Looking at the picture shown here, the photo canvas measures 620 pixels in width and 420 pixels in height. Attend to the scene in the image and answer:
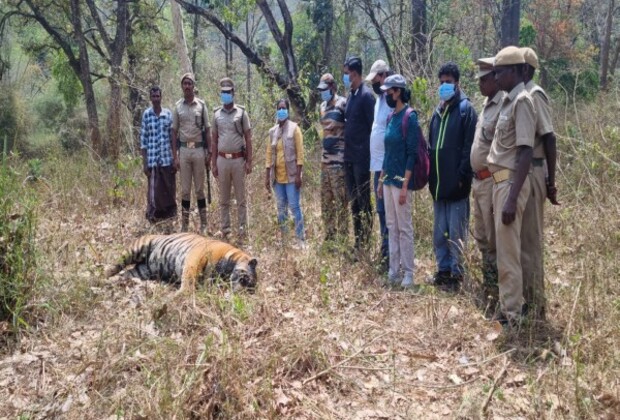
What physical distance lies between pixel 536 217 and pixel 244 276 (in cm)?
240

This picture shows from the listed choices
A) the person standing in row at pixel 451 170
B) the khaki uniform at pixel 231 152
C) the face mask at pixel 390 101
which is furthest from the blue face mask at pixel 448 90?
the khaki uniform at pixel 231 152

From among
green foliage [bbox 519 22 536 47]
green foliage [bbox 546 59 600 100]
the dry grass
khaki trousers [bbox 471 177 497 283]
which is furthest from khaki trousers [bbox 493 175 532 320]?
green foliage [bbox 519 22 536 47]

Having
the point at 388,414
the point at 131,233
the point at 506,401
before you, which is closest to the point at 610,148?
the point at 506,401

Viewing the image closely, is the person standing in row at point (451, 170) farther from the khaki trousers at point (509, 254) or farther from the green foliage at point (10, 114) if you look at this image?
the green foliage at point (10, 114)

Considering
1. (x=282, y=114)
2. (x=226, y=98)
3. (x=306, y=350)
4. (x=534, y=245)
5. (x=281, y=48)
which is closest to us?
(x=306, y=350)

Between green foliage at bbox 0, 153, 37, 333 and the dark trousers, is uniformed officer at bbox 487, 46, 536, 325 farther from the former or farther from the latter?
green foliage at bbox 0, 153, 37, 333

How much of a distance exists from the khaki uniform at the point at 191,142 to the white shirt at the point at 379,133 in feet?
7.79

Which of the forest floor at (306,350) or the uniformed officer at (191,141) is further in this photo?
the uniformed officer at (191,141)

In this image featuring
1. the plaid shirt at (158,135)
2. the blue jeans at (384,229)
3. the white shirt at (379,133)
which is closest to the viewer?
the white shirt at (379,133)

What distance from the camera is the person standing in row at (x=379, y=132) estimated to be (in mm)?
5344

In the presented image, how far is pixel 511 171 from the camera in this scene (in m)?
3.91

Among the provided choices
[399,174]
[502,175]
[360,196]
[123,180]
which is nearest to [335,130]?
[360,196]

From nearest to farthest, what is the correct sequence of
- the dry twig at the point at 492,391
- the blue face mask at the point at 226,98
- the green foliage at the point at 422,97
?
1. the dry twig at the point at 492,391
2. the green foliage at the point at 422,97
3. the blue face mask at the point at 226,98

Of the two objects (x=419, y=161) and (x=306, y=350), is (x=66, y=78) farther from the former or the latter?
(x=306, y=350)
